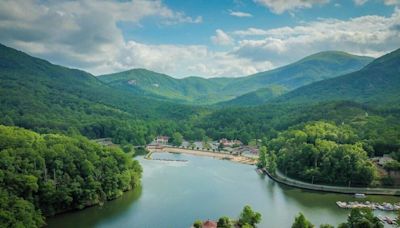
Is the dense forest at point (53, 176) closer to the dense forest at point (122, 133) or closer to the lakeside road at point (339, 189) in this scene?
the dense forest at point (122, 133)

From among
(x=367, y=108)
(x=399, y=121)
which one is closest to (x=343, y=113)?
(x=367, y=108)

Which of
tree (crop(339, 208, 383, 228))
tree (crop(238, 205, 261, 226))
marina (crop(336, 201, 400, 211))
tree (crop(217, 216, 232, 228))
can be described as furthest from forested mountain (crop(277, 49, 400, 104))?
tree (crop(217, 216, 232, 228))

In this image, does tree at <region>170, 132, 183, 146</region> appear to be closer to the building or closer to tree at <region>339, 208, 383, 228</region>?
the building

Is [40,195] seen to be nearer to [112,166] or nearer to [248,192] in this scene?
[112,166]

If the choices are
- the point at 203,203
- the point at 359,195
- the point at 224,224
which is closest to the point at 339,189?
the point at 359,195

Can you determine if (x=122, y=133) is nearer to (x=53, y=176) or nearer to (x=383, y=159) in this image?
(x=53, y=176)
